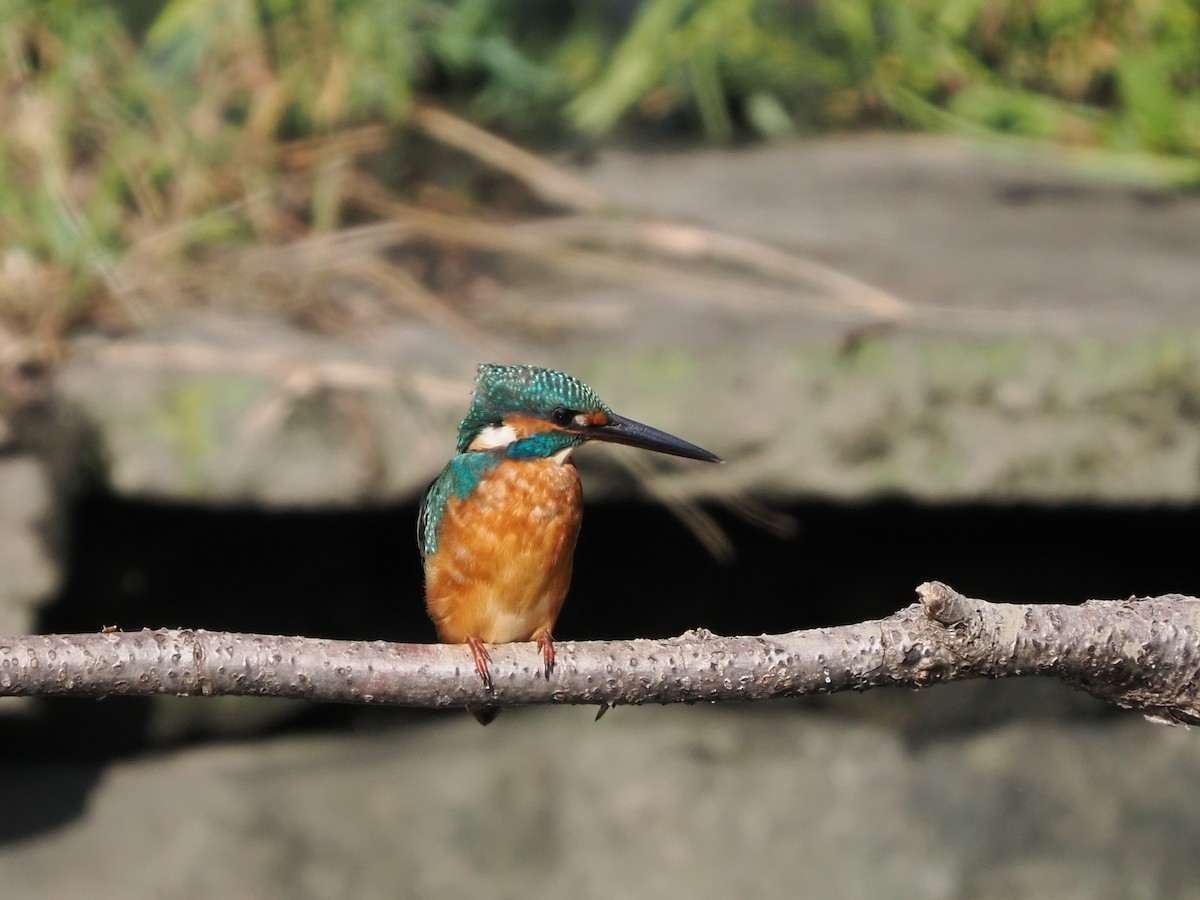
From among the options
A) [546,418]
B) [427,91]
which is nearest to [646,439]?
[546,418]

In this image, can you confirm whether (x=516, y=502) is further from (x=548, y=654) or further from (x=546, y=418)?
(x=548, y=654)

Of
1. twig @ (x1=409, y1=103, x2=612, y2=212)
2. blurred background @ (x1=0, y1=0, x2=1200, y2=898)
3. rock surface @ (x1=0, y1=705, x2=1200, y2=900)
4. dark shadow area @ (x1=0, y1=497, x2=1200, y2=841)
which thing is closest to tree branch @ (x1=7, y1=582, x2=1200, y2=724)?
blurred background @ (x1=0, y1=0, x2=1200, y2=898)

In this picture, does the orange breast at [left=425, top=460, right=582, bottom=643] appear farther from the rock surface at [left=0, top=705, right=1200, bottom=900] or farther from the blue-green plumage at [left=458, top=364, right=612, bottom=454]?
the rock surface at [left=0, top=705, right=1200, bottom=900]

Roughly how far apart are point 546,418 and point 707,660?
0.72m

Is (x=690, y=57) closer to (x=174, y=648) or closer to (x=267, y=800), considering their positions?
(x=267, y=800)

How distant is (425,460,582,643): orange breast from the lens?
7.94 feet

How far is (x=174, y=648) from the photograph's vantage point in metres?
1.65

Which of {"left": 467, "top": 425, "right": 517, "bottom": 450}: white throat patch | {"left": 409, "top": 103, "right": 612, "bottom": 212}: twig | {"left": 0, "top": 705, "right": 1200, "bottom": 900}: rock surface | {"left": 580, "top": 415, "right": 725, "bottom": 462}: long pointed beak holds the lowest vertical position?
{"left": 0, "top": 705, "right": 1200, "bottom": 900}: rock surface

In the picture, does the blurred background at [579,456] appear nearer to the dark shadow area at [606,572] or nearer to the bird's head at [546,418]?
the dark shadow area at [606,572]

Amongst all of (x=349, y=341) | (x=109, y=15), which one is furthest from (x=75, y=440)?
(x=109, y=15)

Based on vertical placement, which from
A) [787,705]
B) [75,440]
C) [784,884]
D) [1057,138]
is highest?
[1057,138]

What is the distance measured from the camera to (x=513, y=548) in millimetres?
2434

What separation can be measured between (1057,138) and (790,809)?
7.56 ft

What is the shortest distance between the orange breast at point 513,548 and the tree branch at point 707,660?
559 mm
